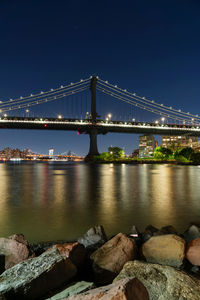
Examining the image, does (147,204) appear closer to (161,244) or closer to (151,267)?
(161,244)

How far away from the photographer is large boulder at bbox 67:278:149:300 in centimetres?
167

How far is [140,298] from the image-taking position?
1766mm

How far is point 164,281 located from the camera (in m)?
2.31

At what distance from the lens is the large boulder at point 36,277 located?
219 cm

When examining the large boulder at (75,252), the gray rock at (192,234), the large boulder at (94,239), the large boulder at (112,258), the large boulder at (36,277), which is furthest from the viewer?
the gray rock at (192,234)

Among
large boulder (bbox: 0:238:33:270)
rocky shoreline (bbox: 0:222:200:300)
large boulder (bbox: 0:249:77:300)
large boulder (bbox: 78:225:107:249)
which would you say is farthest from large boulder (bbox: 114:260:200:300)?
large boulder (bbox: 0:238:33:270)

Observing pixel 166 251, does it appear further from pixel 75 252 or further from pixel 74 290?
pixel 74 290

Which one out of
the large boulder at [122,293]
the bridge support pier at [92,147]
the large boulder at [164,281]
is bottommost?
the large boulder at [164,281]

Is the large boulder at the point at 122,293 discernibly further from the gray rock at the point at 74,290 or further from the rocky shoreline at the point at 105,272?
the gray rock at the point at 74,290

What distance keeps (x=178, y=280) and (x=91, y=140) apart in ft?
208

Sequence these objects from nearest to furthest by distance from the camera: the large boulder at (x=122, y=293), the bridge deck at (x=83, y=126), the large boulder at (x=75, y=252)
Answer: the large boulder at (x=122, y=293)
the large boulder at (x=75, y=252)
the bridge deck at (x=83, y=126)

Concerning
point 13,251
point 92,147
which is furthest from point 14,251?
point 92,147

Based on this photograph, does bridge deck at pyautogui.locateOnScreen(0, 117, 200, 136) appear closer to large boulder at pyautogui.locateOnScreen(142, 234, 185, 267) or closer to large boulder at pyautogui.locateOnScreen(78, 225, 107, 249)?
large boulder at pyautogui.locateOnScreen(78, 225, 107, 249)

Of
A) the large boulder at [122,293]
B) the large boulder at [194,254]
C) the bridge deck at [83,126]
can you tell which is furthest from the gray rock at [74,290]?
the bridge deck at [83,126]
